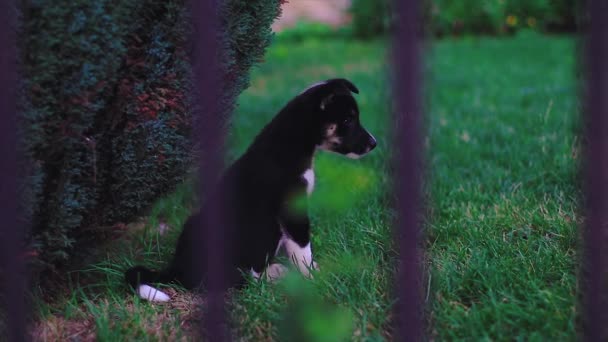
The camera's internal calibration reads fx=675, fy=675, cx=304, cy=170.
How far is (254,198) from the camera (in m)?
2.43

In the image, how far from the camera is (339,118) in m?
2.60

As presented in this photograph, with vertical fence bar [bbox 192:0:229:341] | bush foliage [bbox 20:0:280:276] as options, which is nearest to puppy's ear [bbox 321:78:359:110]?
bush foliage [bbox 20:0:280:276]

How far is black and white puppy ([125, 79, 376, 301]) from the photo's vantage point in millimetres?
2398

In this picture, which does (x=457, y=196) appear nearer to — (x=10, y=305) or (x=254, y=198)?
(x=254, y=198)

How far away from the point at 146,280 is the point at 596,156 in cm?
155

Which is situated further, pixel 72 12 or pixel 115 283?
pixel 115 283

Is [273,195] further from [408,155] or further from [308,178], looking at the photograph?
[408,155]

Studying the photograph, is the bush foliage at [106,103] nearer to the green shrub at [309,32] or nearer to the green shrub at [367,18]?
the green shrub at [309,32]

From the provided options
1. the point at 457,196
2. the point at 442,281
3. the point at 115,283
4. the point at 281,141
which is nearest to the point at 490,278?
the point at 442,281

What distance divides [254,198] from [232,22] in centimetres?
62

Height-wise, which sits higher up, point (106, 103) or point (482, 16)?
point (106, 103)

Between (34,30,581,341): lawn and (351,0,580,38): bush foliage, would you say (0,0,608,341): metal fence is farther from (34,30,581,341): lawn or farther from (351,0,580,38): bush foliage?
(351,0,580,38): bush foliage

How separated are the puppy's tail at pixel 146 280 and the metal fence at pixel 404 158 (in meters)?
0.63

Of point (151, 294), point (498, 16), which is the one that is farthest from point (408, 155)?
point (498, 16)
